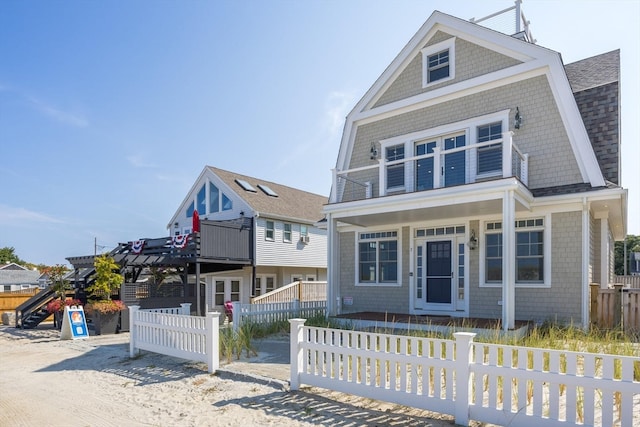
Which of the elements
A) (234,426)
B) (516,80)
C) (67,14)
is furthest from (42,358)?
(516,80)

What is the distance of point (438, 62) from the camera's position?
38.2 ft

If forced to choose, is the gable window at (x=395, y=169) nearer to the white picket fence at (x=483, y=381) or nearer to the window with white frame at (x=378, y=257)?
the window with white frame at (x=378, y=257)

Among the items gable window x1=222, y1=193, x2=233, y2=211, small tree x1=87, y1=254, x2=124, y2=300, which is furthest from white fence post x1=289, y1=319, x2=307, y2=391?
gable window x1=222, y1=193, x2=233, y2=211

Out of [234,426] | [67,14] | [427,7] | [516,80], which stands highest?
[427,7]

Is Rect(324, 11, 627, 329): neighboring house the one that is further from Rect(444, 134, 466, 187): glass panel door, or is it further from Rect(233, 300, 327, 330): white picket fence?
Rect(233, 300, 327, 330): white picket fence

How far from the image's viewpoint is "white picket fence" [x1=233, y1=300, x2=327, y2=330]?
1031 centimetres

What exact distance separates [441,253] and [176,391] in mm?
7754

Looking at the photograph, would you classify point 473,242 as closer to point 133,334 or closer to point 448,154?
point 448,154

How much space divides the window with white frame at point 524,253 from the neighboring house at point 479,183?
26 mm

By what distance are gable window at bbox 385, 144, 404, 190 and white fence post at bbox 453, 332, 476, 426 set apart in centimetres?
792

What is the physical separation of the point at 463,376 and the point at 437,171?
579 centimetres

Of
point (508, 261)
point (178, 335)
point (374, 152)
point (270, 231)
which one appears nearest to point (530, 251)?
point (508, 261)

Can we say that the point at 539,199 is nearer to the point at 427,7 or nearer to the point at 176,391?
the point at 427,7

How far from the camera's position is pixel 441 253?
36.7 ft
